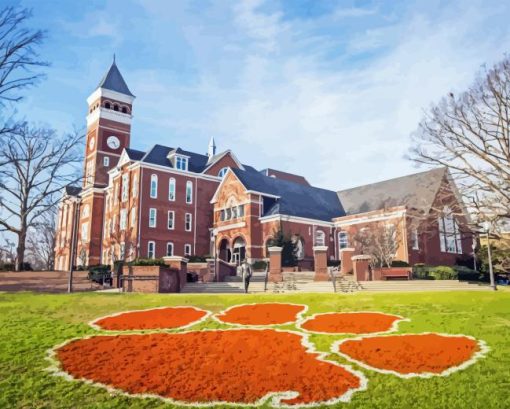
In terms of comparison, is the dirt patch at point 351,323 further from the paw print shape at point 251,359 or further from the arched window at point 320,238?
the arched window at point 320,238

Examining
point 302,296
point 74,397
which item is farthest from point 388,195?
point 74,397

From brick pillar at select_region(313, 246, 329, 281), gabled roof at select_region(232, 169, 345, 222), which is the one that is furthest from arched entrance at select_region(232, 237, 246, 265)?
brick pillar at select_region(313, 246, 329, 281)

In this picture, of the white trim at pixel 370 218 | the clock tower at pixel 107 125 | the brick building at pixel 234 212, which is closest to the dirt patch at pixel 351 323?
the brick building at pixel 234 212

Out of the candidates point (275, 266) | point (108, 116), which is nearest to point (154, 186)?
point (108, 116)

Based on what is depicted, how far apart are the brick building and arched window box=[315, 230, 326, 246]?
11cm

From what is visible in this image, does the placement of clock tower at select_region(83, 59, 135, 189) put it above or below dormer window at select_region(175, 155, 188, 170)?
above

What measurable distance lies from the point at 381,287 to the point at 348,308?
339 inches

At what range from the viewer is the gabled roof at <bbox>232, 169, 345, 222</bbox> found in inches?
1849

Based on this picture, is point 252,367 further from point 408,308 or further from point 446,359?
point 408,308

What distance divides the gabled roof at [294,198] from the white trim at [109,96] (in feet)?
77.0

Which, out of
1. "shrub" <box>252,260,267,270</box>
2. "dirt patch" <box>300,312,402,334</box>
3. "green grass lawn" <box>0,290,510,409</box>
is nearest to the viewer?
"green grass lawn" <box>0,290,510,409</box>

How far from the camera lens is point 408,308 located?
584 inches

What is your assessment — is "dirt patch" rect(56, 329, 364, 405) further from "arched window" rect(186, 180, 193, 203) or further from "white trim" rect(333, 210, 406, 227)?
"arched window" rect(186, 180, 193, 203)

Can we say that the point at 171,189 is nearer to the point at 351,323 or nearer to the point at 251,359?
the point at 351,323
